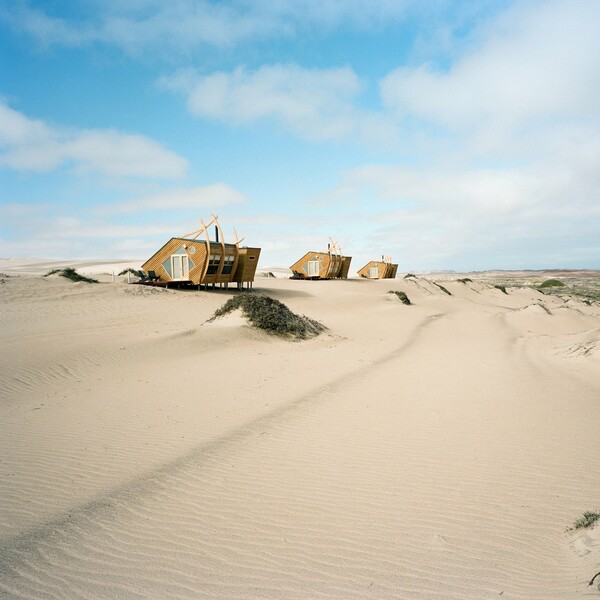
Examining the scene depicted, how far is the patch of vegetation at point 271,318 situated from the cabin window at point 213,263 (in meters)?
9.35

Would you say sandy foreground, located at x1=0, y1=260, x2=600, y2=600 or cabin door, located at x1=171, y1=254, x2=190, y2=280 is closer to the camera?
sandy foreground, located at x1=0, y1=260, x2=600, y2=600

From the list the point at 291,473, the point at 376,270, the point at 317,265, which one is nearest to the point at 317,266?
the point at 317,265

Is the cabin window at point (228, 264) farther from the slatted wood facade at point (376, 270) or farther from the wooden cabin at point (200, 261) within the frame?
the slatted wood facade at point (376, 270)

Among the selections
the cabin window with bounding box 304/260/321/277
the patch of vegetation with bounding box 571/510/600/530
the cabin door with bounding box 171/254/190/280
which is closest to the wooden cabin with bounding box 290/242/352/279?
the cabin window with bounding box 304/260/321/277

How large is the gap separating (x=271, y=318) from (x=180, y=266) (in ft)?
41.1

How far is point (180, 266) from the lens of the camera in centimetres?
2638

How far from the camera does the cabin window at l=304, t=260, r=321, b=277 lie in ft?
139

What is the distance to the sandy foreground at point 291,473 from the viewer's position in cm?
346

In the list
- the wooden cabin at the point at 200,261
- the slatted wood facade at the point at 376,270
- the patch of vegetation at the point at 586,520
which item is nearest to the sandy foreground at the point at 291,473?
the patch of vegetation at the point at 586,520

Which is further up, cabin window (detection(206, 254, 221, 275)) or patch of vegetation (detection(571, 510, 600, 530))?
cabin window (detection(206, 254, 221, 275))

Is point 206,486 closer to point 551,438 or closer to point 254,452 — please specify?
point 254,452

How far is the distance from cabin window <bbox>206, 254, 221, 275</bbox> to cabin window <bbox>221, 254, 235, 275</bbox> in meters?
0.59

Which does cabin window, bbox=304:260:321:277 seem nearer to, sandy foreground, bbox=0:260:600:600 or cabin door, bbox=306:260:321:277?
cabin door, bbox=306:260:321:277

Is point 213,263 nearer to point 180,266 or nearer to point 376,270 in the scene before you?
point 180,266
